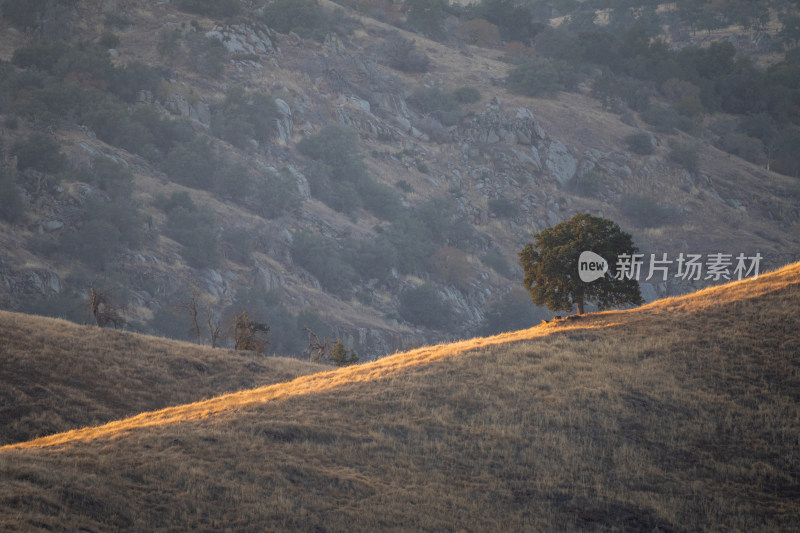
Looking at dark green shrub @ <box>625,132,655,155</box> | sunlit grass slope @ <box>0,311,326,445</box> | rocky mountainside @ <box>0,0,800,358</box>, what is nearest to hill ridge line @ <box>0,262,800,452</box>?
sunlit grass slope @ <box>0,311,326,445</box>

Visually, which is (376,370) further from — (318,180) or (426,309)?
(318,180)

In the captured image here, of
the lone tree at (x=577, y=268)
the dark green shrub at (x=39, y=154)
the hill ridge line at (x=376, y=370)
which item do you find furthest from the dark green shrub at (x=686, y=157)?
the dark green shrub at (x=39, y=154)

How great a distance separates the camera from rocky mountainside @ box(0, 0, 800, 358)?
57500 mm

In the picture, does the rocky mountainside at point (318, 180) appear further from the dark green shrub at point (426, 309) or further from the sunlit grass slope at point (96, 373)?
the sunlit grass slope at point (96, 373)

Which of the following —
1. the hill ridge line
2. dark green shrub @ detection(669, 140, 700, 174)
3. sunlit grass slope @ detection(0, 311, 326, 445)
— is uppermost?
dark green shrub @ detection(669, 140, 700, 174)

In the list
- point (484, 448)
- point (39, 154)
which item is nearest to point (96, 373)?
point (484, 448)

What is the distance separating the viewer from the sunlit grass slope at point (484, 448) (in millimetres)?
13875

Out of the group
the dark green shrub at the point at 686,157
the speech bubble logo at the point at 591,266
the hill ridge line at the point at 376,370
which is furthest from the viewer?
the dark green shrub at the point at 686,157

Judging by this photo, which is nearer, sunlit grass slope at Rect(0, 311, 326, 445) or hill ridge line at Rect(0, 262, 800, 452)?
hill ridge line at Rect(0, 262, 800, 452)

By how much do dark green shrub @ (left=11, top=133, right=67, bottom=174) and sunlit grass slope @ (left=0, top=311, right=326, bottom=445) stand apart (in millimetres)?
32929

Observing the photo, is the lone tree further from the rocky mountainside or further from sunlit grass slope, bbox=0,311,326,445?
the rocky mountainside

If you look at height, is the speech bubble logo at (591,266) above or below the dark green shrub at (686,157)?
below

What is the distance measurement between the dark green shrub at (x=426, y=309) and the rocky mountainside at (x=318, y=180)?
0.69ft

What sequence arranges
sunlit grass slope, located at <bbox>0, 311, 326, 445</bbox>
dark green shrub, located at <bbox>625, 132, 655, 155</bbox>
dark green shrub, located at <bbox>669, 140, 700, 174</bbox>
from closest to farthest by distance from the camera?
sunlit grass slope, located at <bbox>0, 311, 326, 445</bbox>
dark green shrub, located at <bbox>669, 140, 700, 174</bbox>
dark green shrub, located at <bbox>625, 132, 655, 155</bbox>
